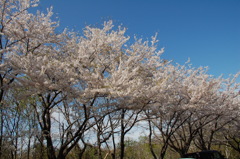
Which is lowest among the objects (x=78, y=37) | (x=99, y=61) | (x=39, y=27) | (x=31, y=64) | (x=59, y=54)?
(x=31, y=64)

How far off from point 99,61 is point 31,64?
3549mm

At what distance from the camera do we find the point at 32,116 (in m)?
14.9

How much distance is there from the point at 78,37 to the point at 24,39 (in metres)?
3.10

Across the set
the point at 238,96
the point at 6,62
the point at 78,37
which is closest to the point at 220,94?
the point at 238,96

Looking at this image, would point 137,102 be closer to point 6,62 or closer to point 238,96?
point 6,62

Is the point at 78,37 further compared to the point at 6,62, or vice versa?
the point at 78,37

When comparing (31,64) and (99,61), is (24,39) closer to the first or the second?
(31,64)

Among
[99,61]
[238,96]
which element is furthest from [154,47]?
[238,96]

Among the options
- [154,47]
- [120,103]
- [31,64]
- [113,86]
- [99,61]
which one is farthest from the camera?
[154,47]

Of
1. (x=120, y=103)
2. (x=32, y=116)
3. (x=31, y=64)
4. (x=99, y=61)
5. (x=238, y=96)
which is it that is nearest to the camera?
(x=31, y=64)

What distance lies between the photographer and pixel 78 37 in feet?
33.7

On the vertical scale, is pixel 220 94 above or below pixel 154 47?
below

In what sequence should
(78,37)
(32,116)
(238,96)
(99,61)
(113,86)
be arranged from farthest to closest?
1. (238,96)
2. (32,116)
3. (78,37)
4. (99,61)
5. (113,86)

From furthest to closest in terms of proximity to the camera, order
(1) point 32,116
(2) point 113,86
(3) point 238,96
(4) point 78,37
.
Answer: (3) point 238,96 < (1) point 32,116 < (4) point 78,37 < (2) point 113,86
